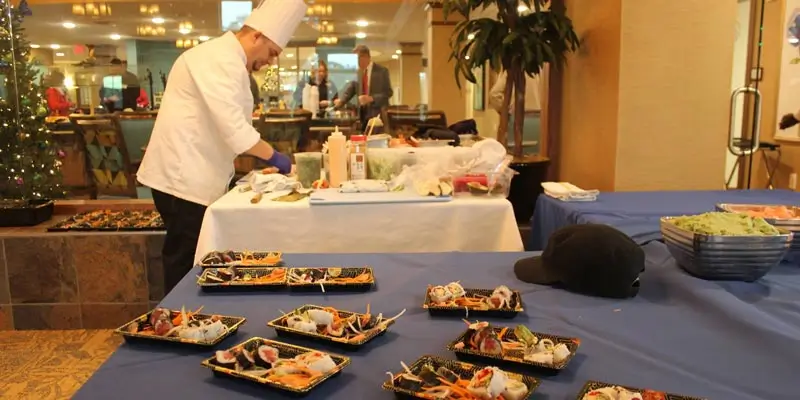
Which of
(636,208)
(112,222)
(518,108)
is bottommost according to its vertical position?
(112,222)

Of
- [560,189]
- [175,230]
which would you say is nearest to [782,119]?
[560,189]

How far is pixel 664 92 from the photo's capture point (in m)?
2.86

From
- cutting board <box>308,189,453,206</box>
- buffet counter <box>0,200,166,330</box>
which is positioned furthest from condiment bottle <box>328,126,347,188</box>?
buffet counter <box>0,200,166,330</box>

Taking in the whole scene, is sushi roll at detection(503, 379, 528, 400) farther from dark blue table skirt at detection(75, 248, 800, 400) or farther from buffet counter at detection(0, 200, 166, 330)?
buffet counter at detection(0, 200, 166, 330)

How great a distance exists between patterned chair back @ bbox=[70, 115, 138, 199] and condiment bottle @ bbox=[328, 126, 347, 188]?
2.80 m

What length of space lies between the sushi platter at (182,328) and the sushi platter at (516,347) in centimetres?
43

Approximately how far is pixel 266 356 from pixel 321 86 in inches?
224

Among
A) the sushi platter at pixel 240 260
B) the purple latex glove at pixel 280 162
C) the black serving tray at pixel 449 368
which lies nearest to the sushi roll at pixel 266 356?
the black serving tray at pixel 449 368

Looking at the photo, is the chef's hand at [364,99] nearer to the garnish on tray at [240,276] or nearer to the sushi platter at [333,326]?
the garnish on tray at [240,276]

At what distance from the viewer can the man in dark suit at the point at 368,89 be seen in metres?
6.17

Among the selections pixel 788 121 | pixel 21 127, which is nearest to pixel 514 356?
pixel 21 127

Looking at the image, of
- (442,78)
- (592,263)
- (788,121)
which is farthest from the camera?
(442,78)

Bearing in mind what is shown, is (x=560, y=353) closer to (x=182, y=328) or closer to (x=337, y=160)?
(x=182, y=328)

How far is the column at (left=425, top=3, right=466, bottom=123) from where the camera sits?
7.14m
